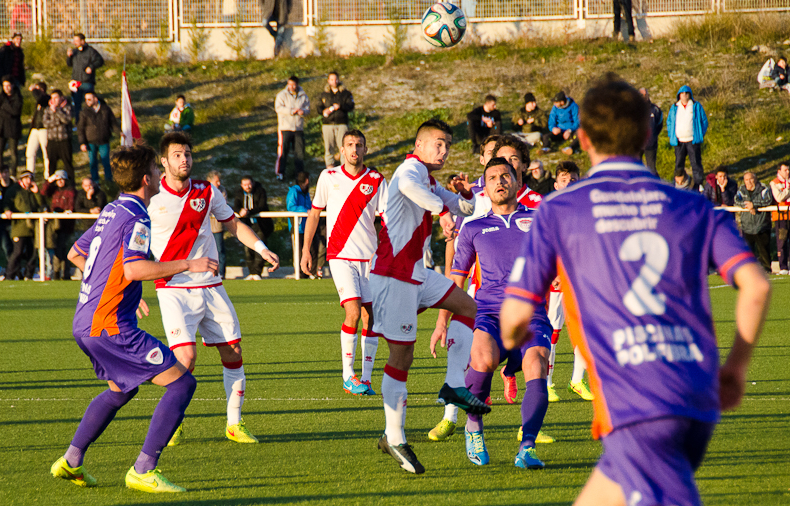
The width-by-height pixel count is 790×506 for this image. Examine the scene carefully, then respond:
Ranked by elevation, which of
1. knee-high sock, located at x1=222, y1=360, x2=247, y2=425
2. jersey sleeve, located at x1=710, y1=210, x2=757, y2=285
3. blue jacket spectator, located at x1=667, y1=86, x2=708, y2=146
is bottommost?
knee-high sock, located at x1=222, y1=360, x2=247, y2=425

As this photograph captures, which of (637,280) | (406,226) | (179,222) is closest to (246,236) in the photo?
(179,222)

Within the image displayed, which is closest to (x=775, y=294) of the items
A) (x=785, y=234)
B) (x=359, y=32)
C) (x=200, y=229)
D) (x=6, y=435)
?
(x=785, y=234)

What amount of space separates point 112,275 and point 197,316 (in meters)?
1.30

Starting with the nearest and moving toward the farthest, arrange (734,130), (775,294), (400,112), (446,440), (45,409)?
(446,440)
(45,409)
(775,294)
(734,130)
(400,112)

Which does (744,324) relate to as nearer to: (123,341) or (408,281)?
(408,281)

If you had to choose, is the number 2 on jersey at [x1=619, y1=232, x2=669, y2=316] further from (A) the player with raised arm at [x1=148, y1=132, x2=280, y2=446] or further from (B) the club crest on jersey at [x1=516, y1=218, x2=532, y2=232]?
(A) the player with raised arm at [x1=148, y1=132, x2=280, y2=446]

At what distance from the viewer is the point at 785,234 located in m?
16.5

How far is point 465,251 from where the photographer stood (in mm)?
5527

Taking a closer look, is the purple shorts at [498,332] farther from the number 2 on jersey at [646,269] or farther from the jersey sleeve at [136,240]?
the number 2 on jersey at [646,269]

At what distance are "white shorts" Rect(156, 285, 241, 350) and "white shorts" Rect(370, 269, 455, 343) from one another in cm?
107

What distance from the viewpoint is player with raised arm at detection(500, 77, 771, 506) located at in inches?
91.6

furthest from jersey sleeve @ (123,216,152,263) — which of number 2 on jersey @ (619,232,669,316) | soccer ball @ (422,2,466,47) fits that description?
soccer ball @ (422,2,466,47)

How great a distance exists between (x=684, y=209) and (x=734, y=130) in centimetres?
2229

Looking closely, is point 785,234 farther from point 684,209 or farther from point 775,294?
point 684,209
